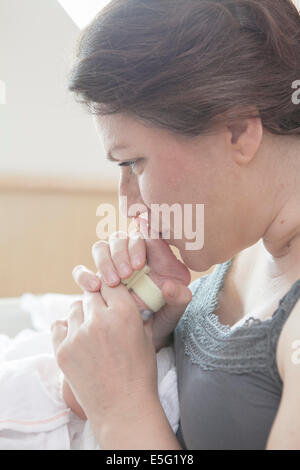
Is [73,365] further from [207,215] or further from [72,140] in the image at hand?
[72,140]

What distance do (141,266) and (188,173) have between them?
0.62 ft

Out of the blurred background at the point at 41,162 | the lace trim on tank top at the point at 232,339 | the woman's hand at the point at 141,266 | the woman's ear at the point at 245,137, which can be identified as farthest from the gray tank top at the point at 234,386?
the blurred background at the point at 41,162

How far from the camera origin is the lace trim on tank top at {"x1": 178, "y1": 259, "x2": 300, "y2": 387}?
2.10 feet

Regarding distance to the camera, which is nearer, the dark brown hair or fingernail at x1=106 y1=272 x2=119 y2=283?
the dark brown hair

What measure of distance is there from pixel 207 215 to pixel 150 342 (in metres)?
0.22

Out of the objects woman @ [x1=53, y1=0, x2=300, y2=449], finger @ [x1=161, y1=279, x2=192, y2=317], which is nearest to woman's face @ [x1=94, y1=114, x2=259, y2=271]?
woman @ [x1=53, y1=0, x2=300, y2=449]

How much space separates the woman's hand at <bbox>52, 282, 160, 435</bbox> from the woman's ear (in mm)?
283

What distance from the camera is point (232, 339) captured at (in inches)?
28.2

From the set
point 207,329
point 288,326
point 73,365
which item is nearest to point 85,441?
point 73,365

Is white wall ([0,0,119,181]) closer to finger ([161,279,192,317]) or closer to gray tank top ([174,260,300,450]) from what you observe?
finger ([161,279,192,317])

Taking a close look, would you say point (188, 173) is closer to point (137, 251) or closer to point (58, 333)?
point (137, 251)

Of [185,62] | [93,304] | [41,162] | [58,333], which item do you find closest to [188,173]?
[185,62]

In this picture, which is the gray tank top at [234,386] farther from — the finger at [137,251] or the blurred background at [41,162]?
the blurred background at [41,162]

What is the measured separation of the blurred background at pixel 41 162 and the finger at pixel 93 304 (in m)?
1.43
